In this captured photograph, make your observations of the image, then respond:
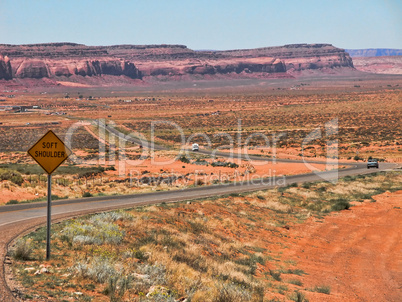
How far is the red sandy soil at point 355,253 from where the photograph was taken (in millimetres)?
15703

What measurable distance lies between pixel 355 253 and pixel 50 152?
15.1 m

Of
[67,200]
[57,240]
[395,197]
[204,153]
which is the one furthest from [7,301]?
[204,153]

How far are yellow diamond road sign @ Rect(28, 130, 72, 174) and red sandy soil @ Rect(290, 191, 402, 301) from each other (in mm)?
8600

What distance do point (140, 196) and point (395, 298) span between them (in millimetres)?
17953

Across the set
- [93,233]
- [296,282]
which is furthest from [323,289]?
[93,233]

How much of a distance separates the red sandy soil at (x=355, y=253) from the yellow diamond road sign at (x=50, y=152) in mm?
8600

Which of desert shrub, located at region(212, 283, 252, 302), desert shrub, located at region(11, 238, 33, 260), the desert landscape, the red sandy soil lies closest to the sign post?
desert shrub, located at region(11, 238, 33, 260)

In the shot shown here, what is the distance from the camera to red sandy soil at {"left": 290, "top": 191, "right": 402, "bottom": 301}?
51.5 ft

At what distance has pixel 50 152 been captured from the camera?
37.7 feet

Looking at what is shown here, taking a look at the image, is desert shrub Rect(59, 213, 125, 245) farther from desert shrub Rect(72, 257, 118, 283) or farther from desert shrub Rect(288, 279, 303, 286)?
desert shrub Rect(288, 279, 303, 286)

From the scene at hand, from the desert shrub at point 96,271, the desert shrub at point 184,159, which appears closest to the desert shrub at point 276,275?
the desert shrub at point 96,271

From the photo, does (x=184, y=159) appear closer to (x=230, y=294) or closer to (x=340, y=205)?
(x=340, y=205)

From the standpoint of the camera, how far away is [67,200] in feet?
84.9

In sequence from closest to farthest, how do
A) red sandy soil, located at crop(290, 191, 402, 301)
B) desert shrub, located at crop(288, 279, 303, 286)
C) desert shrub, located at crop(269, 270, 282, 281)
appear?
desert shrub, located at crop(288, 279, 303, 286) < red sandy soil, located at crop(290, 191, 402, 301) < desert shrub, located at crop(269, 270, 282, 281)
